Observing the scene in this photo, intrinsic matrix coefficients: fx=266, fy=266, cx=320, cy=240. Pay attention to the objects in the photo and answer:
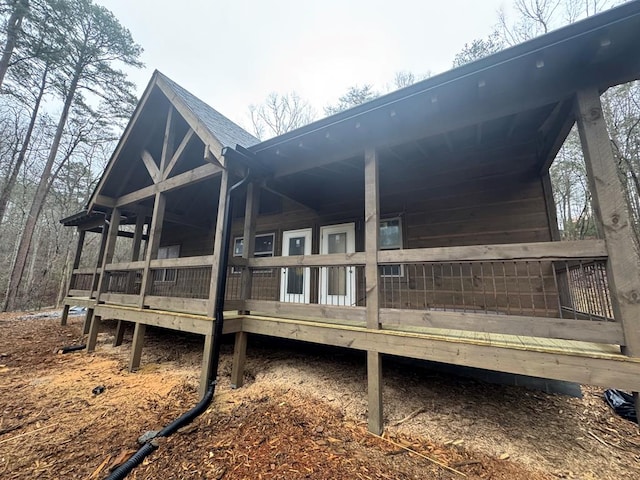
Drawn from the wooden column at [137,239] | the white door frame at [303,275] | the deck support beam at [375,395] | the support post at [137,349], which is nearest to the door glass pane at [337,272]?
the white door frame at [303,275]

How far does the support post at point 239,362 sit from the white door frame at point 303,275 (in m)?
2.03

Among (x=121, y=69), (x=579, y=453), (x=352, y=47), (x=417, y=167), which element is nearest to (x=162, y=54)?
(x=121, y=69)

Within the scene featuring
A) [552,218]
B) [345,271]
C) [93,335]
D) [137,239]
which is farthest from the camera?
[137,239]

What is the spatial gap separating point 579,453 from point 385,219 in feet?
13.5

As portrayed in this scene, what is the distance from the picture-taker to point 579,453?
2461mm

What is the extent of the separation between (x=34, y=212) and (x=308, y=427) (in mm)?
15201

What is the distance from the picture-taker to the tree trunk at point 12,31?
9.78 metres

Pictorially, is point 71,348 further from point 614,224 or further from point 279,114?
point 279,114

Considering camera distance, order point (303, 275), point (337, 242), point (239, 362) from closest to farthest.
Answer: point (239, 362), point (337, 242), point (303, 275)

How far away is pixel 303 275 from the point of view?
6309 millimetres

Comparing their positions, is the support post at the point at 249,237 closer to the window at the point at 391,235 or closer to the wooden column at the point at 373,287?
the wooden column at the point at 373,287

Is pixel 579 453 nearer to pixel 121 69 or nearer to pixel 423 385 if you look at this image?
pixel 423 385

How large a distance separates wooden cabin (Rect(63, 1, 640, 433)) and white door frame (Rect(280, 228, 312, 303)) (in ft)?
0.15

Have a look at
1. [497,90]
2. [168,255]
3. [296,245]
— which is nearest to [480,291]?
[497,90]
